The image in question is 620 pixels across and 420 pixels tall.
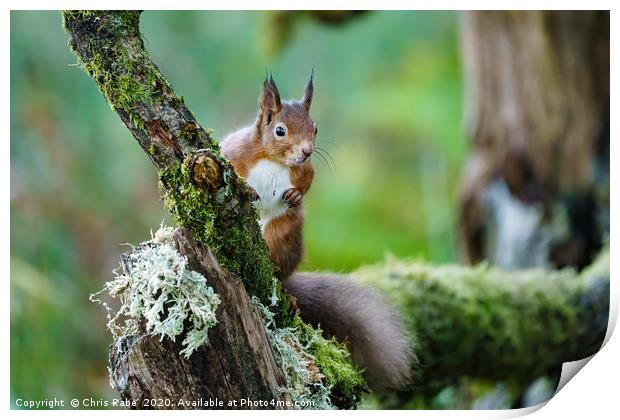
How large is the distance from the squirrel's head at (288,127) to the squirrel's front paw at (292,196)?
66 mm

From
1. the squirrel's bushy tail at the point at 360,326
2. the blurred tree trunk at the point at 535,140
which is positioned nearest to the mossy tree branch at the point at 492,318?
the squirrel's bushy tail at the point at 360,326

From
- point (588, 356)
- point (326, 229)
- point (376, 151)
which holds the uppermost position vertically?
point (376, 151)

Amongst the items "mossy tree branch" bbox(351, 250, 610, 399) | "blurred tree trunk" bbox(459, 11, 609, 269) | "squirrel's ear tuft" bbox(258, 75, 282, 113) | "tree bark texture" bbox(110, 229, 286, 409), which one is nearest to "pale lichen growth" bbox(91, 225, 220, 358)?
"tree bark texture" bbox(110, 229, 286, 409)

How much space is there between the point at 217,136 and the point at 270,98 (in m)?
0.68

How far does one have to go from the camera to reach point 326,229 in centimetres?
401

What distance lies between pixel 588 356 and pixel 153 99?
163cm

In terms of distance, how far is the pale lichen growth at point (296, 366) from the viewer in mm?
1654

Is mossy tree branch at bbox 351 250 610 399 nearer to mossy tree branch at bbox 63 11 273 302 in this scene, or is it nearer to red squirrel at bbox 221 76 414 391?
red squirrel at bbox 221 76 414 391

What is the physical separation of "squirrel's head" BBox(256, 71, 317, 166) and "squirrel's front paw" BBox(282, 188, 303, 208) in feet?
0.22

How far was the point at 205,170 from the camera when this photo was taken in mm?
1410

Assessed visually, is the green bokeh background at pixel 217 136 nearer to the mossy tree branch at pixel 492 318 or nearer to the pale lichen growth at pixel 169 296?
the mossy tree branch at pixel 492 318

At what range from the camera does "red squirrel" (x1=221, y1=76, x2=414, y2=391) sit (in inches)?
70.1

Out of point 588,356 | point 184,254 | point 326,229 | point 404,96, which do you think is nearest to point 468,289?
point 588,356
